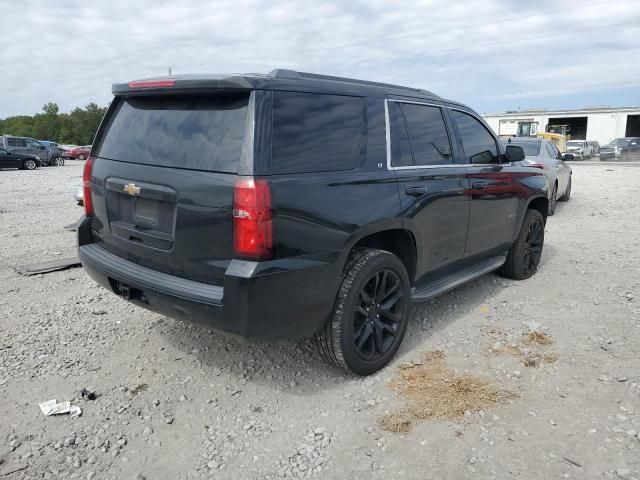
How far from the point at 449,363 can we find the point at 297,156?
1.92 meters

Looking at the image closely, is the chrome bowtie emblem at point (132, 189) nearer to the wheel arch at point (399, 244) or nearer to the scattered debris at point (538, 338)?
the wheel arch at point (399, 244)

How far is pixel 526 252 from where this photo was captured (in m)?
5.71

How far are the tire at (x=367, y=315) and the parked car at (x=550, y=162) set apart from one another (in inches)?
280

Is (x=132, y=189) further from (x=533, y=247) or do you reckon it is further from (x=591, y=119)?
(x=591, y=119)

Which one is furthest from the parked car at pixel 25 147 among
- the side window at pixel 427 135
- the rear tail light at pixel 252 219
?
the rear tail light at pixel 252 219

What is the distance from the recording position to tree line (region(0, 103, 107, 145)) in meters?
75.5

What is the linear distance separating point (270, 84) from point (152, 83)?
831 millimetres

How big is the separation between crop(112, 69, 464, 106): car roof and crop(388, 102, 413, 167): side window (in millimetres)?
137

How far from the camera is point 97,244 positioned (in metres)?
3.70

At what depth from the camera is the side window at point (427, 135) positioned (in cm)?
387

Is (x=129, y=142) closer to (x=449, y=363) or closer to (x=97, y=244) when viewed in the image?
(x=97, y=244)

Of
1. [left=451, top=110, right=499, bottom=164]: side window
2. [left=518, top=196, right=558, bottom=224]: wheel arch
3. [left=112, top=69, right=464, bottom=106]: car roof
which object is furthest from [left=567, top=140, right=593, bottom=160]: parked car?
[left=112, top=69, right=464, bottom=106]: car roof

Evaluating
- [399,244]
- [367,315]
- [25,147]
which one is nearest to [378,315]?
[367,315]


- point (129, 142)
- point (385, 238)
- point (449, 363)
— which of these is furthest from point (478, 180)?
point (129, 142)
